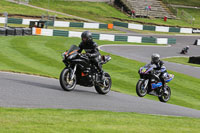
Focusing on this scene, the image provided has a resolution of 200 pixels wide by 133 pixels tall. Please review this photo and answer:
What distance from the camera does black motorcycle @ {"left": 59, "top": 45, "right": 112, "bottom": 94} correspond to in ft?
43.3

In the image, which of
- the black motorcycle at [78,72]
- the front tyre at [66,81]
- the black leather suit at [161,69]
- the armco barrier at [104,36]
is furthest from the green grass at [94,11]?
the front tyre at [66,81]

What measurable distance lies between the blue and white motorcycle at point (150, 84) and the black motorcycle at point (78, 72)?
2.43 meters

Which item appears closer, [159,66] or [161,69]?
[159,66]

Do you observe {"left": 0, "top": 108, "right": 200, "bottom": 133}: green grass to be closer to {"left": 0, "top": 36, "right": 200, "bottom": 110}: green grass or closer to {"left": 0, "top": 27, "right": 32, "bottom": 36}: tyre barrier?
{"left": 0, "top": 36, "right": 200, "bottom": 110}: green grass

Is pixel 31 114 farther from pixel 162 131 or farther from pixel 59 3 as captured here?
pixel 59 3

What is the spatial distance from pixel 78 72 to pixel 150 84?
4323 millimetres

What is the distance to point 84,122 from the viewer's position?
8820mm

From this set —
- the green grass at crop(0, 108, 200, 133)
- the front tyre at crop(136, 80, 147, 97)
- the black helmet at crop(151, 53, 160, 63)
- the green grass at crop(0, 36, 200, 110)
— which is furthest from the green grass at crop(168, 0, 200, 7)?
the green grass at crop(0, 108, 200, 133)

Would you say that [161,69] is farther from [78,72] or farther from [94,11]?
[94,11]

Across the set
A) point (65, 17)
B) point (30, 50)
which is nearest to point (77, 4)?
point (65, 17)

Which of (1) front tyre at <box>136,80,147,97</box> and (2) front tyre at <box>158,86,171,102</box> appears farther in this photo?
(2) front tyre at <box>158,86,171,102</box>

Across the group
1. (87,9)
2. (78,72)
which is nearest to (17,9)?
(87,9)

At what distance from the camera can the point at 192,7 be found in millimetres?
81750

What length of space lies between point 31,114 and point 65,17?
5060 cm
